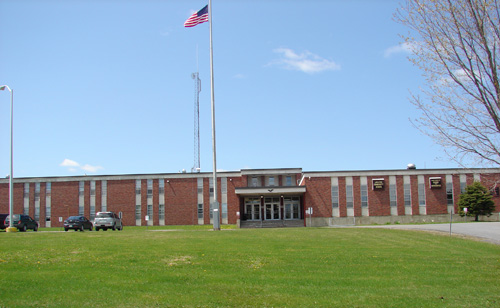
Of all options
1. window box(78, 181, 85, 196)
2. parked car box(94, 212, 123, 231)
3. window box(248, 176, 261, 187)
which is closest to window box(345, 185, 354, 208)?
window box(248, 176, 261, 187)

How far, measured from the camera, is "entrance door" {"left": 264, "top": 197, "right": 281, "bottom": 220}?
58.5 meters

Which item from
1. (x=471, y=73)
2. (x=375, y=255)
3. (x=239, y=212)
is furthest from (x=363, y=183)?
(x=471, y=73)

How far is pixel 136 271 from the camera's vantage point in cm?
1187

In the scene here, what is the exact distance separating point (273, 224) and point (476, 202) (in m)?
23.9

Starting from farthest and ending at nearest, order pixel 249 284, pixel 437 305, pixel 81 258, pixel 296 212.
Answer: pixel 296 212 → pixel 81 258 → pixel 249 284 → pixel 437 305

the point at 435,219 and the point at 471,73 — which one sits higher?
the point at 471,73

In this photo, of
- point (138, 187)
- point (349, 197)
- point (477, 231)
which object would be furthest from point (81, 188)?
point (477, 231)

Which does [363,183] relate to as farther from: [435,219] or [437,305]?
[437,305]

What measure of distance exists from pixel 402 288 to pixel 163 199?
5074 centimetres

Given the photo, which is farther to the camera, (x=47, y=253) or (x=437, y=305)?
(x=47, y=253)

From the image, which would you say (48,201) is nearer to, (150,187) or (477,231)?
(150,187)

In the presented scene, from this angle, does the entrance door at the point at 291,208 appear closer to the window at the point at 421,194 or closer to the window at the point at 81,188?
the window at the point at 421,194

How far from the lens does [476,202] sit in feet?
174

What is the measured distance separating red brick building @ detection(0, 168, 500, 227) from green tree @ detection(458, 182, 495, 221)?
179 cm
